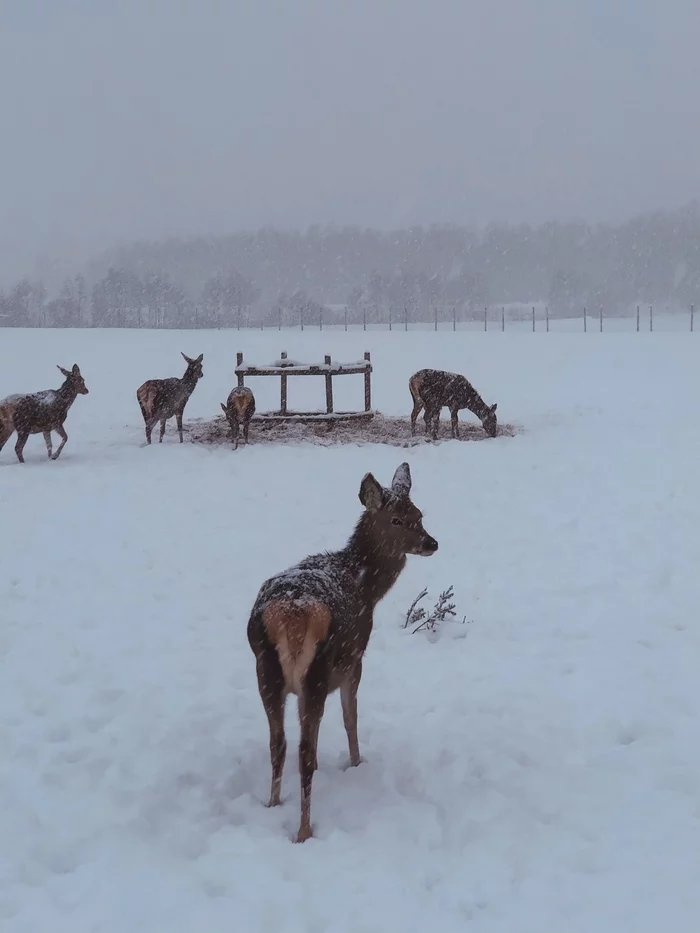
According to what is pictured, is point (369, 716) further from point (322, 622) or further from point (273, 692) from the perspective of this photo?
point (322, 622)

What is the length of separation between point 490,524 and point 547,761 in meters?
5.60

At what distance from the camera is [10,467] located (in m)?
13.7

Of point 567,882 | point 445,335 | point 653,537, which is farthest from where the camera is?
point 445,335

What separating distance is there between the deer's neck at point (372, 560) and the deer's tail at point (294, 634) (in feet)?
2.95

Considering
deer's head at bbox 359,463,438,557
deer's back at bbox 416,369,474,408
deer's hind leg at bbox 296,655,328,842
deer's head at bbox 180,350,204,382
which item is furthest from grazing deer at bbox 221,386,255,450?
deer's hind leg at bbox 296,655,328,842

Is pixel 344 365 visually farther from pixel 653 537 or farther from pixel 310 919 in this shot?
pixel 310 919

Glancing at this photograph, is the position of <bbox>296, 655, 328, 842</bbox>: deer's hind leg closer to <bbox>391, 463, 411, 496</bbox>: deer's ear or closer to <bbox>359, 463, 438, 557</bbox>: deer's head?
<bbox>359, 463, 438, 557</bbox>: deer's head

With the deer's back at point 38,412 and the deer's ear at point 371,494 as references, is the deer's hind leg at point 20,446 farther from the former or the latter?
the deer's ear at point 371,494

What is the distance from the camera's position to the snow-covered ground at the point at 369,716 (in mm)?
3539

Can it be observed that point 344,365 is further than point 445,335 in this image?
No

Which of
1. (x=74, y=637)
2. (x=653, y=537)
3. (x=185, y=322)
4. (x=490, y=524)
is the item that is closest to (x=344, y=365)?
(x=490, y=524)

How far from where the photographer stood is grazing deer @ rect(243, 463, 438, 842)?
3877 mm

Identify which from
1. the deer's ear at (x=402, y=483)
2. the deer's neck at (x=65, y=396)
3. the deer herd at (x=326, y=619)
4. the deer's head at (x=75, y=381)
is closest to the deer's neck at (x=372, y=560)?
the deer herd at (x=326, y=619)

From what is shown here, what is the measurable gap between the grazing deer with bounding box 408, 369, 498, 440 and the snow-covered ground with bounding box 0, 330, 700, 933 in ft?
13.0
